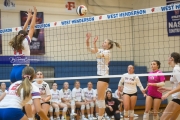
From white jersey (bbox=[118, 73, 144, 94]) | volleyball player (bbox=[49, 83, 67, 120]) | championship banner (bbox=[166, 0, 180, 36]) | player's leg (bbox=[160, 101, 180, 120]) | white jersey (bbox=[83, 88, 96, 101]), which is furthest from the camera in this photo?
championship banner (bbox=[166, 0, 180, 36])

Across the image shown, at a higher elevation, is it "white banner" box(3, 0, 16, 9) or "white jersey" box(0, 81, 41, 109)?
"white banner" box(3, 0, 16, 9)

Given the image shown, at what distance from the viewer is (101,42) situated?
15648 mm

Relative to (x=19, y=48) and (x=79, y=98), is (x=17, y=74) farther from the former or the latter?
(x=79, y=98)

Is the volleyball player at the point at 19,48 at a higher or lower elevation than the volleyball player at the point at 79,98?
higher

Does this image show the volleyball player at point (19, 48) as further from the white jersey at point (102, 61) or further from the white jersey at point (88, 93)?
the white jersey at point (88, 93)

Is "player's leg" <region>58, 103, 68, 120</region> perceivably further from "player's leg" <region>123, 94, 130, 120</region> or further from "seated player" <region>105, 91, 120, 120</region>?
"player's leg" <region>123, 94, 130, 120</region>

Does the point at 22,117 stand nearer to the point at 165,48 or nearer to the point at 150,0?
the point at 165,48

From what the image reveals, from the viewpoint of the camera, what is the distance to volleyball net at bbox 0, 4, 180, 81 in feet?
48.7

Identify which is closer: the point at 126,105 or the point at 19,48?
the point at 19,48

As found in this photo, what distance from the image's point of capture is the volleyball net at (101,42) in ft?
48.7

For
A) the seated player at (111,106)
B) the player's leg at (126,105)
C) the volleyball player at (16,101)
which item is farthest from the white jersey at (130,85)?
the volleyball player at (16,101)

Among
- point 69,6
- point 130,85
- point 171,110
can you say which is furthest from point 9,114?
point 69,6

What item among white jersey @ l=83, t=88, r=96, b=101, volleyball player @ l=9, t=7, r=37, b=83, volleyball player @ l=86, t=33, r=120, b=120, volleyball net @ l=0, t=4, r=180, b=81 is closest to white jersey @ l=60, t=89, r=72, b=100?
white jersey @ l=83, t=88, r=96, b=101

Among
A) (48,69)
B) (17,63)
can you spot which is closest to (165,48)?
(48,69)
